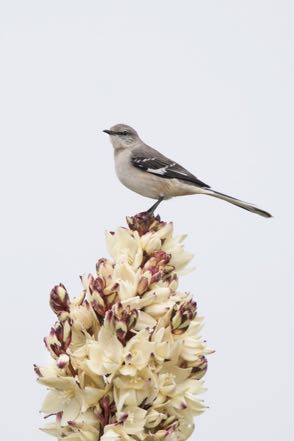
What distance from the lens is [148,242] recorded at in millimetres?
4086

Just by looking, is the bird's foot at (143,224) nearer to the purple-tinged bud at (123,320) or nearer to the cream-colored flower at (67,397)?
the purple-tinged bud at (123,320)

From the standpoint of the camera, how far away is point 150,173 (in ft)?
28.8

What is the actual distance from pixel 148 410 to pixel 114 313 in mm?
440

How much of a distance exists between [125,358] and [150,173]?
5430 millimetres

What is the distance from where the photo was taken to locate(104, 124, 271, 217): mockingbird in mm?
8523

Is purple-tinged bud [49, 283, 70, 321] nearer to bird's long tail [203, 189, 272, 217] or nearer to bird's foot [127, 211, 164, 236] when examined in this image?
bird's foot [127, 211, 164, 236]

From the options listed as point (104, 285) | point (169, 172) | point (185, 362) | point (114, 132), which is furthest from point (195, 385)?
point (114, 132)

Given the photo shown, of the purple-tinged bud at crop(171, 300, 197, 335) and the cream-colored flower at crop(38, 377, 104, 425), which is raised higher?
the purple-tinged bud at crop(171, 300, 197, 335)

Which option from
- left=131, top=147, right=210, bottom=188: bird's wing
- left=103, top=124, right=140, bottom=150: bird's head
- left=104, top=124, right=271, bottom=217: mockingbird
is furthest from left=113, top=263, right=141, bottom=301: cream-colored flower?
left=103, top=124, right=140, bottom=150: bird's head

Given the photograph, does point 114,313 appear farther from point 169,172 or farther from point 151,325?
point 169,172

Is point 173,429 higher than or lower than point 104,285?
lower

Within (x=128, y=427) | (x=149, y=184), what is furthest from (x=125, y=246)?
(x=149, y=184)

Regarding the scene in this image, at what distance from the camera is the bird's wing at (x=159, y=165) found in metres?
8.55

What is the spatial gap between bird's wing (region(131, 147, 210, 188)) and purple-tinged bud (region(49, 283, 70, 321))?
469 centimetres
